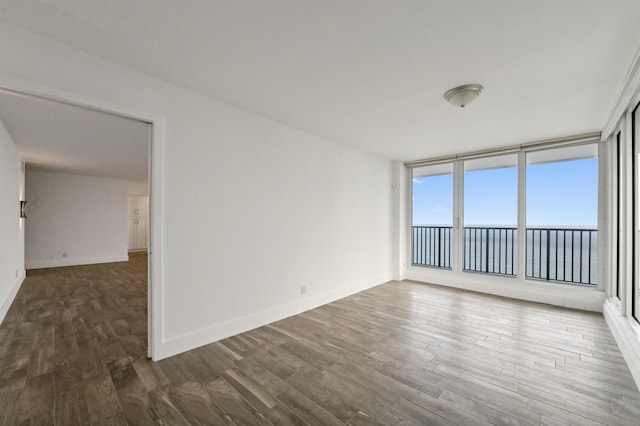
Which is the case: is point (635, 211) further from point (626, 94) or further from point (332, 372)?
point (332, 372)

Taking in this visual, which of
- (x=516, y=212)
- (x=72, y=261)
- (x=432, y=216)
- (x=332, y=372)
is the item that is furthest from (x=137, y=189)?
(x=516, y=212)

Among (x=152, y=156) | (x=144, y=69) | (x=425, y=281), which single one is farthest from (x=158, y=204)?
(x=425, y=281)

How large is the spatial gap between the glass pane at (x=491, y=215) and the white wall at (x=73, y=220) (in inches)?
363

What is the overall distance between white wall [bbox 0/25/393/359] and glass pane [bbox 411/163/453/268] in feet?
6.94

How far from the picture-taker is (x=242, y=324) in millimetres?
3041

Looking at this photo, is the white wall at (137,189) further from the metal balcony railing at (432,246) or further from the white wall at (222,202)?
the metal balcony railing at (432,246)

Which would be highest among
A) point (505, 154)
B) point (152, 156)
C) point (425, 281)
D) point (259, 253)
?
point (505, 154)

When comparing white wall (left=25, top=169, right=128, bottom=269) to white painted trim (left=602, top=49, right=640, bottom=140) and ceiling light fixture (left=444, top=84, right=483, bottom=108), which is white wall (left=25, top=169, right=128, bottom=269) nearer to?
ceiling light fixture (left=444, top=84, right=483, bottom=108)

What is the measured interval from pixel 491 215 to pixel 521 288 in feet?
4.13

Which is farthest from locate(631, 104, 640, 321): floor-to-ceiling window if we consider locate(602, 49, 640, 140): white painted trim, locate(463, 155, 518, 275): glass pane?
locate(463, 155, 518, 275): glass pane

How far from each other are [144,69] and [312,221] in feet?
8.13

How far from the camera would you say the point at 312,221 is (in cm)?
393

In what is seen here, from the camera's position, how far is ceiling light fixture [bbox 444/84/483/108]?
2490mm

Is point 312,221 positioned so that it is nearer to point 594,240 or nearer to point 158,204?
point 158,204
